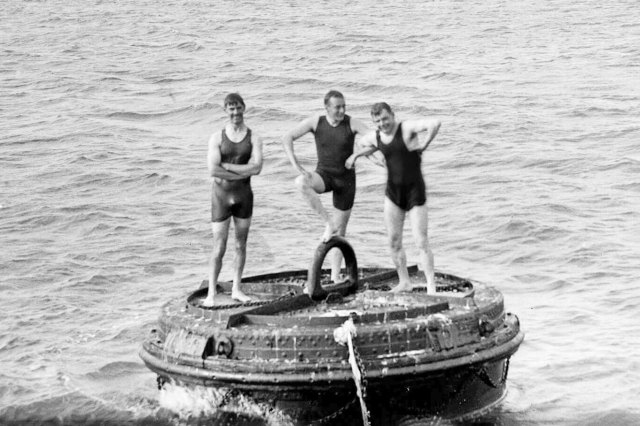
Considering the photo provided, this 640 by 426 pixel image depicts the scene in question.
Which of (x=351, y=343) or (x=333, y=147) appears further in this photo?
(x=333, y=147)

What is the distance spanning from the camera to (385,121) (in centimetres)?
1200

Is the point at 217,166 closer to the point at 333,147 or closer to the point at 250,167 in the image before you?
the point at 250,167

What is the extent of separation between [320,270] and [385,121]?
1.48 meters

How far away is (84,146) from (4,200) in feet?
14.8

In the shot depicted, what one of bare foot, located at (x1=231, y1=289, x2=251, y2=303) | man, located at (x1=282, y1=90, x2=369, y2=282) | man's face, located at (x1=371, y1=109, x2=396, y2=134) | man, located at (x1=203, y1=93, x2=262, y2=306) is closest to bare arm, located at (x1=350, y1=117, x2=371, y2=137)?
man, located at (x1=282, y1=90, x2=369, y2=282)

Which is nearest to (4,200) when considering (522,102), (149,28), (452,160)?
(452,160)

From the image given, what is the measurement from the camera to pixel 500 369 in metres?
12.1

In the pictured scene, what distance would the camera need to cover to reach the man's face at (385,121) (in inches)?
471

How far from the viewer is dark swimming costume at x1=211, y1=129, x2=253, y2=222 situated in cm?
1223

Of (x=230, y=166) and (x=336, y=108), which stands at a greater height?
(x=336, y=108)

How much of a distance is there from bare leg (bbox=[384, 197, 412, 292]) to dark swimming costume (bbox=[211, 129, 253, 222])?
1.28 m

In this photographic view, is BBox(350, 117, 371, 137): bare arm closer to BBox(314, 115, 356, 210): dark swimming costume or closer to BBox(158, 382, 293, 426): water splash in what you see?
BBox(314, 115, 356, 210): dark swimming costume

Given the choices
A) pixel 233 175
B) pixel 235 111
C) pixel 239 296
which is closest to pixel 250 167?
pixel 233 175

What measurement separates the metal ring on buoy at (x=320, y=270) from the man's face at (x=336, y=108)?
1134 mm
